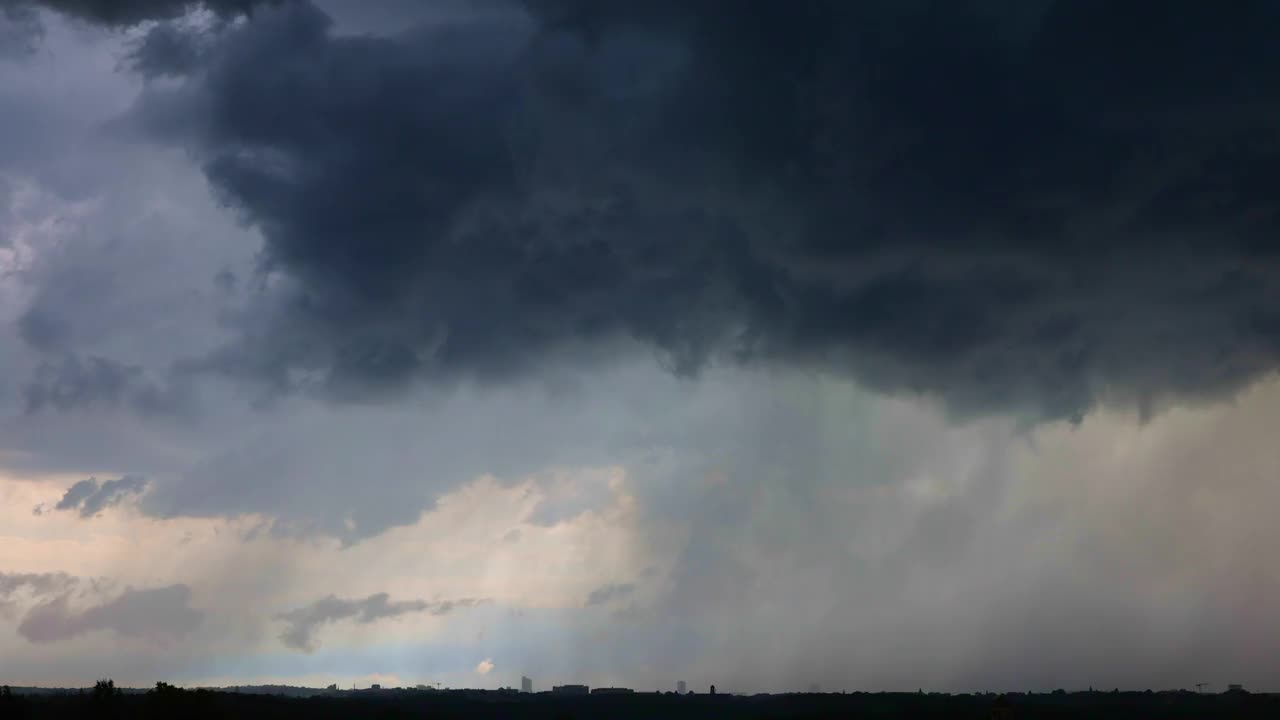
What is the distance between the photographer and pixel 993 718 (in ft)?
591

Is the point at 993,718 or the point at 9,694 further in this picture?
the point at 9,694

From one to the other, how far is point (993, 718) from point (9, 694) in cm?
14653

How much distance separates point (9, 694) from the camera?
197 m
